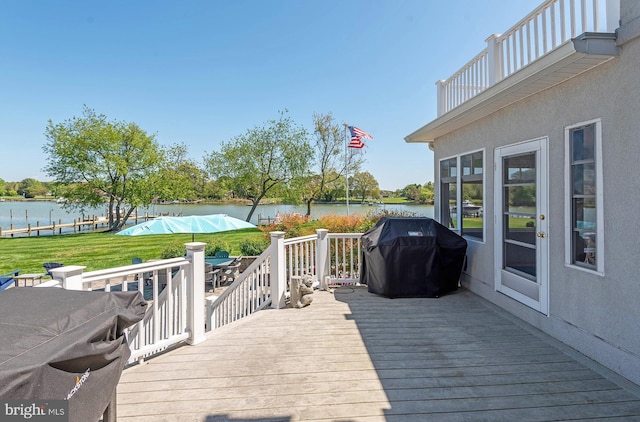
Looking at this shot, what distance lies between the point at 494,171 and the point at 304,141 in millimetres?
19832

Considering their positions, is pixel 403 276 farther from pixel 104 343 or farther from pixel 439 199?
pixel 104 343

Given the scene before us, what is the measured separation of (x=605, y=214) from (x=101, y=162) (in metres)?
28.1

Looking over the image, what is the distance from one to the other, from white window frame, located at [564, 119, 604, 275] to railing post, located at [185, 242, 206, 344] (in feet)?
11.9

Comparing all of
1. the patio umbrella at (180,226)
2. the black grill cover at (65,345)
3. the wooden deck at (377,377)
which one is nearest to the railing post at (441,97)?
the wooden deck at (377,377)

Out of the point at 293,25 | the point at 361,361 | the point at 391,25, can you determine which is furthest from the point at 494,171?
the point at 293,25

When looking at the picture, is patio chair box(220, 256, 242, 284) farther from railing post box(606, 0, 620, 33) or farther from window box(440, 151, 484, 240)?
railing post box(606, 0, 620, 33)

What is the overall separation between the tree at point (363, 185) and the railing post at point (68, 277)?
22975mm

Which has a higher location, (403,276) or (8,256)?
(403,276)

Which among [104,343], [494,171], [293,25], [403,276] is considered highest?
[293,25]

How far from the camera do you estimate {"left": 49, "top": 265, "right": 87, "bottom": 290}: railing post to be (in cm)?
218

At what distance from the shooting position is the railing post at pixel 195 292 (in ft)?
10.4

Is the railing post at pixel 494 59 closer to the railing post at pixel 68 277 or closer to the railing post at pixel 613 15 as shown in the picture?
the railing post at pixel 613 15

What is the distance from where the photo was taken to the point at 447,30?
7.07 m

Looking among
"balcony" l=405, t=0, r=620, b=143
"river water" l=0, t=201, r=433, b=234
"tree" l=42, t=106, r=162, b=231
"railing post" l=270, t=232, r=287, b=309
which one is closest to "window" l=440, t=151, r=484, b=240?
"balcony" l=405, t=0, r=620, b=143
